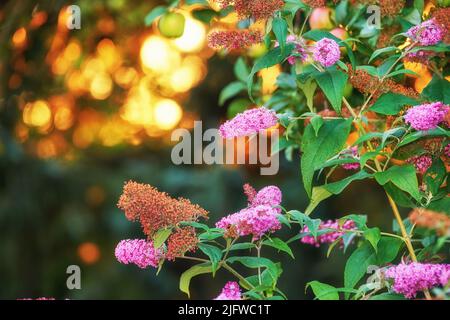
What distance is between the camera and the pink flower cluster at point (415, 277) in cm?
121

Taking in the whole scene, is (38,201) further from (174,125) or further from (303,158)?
(303,158)

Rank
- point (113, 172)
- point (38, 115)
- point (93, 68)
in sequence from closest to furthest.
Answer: point (38, 115) → point (93, 68) → point (113, 172)

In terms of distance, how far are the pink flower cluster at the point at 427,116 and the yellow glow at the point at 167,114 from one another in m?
3.27

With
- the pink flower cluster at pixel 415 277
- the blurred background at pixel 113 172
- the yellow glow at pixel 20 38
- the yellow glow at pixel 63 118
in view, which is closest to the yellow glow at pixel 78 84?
the blurred background at pixel 113 172

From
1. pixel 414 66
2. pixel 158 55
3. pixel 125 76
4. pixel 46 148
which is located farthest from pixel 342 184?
pixel 46 148

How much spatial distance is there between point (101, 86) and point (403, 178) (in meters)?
3.25

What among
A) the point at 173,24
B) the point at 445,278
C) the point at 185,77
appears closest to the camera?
the point at 445,278

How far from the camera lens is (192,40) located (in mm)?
4660

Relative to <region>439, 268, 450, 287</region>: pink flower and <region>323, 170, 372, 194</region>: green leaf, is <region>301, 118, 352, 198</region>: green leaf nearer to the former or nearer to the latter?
<region>323, 170, 372, 194</region>: green leaf

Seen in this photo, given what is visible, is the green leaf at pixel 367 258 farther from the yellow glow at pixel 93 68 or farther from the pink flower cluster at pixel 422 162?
the yellow glow at pixel 93 68

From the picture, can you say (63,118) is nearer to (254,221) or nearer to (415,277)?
(254,221)

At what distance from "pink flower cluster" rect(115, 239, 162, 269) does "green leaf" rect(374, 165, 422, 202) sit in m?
0.37
